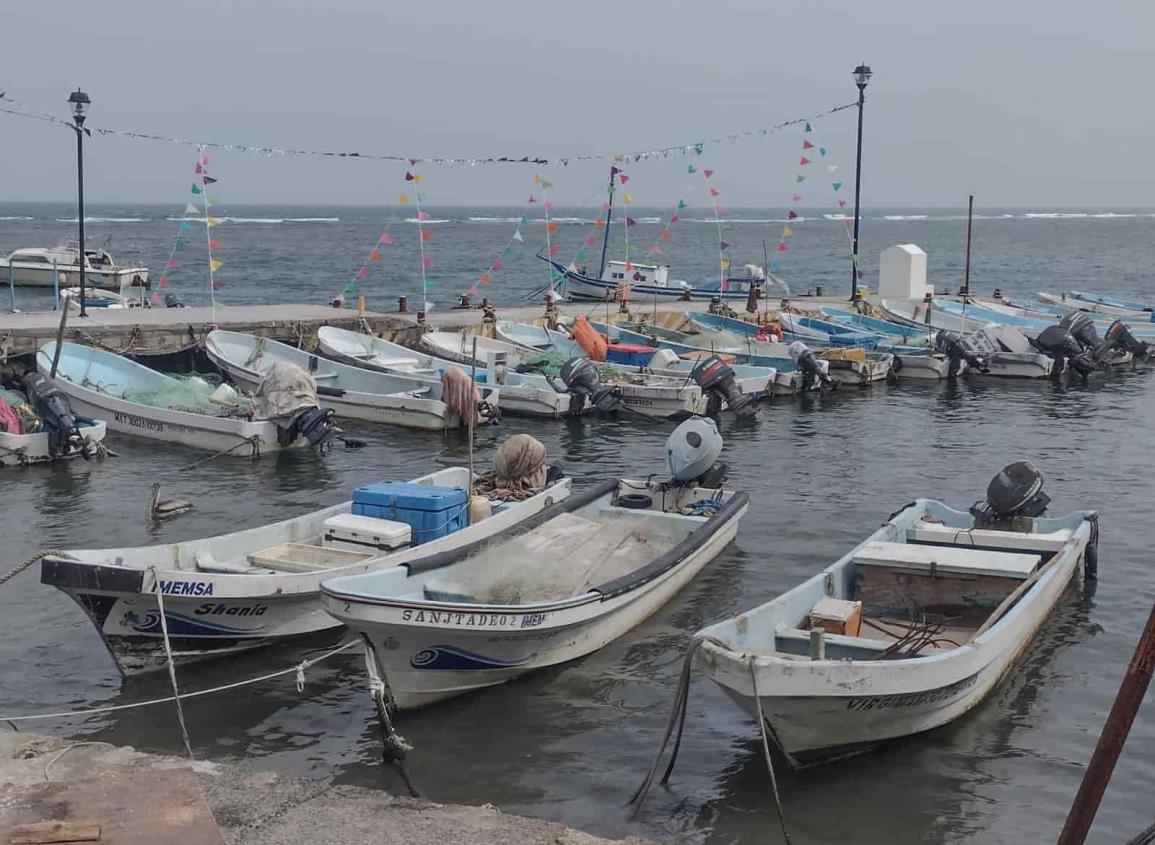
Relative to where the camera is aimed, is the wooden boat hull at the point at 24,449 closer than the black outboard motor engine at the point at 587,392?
Yes

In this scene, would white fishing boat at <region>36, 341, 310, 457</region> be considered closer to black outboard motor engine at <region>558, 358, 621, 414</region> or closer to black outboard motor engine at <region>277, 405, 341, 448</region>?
black outboard motor engine at <region>277, 405, 341, 448</region>

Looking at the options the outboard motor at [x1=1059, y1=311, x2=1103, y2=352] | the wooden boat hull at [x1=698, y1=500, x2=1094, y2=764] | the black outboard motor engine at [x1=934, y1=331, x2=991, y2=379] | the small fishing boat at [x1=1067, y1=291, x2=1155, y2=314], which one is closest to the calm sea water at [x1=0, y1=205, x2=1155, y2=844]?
the wooden boat hull at [x1=698, y1=500, x2=1094, y2=764]

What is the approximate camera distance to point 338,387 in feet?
88.0

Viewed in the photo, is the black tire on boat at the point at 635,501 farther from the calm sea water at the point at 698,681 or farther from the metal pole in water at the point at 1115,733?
the metal pole in water at the point at 1115,733

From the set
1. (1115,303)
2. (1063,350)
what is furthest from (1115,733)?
(1115,303)

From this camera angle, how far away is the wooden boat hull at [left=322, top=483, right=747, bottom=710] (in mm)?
10133

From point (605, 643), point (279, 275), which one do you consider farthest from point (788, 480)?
point (279, 275)

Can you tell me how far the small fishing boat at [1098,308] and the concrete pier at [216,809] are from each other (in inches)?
1457

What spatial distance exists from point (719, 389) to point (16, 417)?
13433 mm

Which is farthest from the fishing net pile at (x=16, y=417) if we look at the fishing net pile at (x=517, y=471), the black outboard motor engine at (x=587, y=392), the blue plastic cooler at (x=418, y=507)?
the blue plastic cooler at (x=418, y=507)

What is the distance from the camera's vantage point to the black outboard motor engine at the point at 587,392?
25625 mm

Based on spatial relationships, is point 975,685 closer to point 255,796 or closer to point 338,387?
point 255,796

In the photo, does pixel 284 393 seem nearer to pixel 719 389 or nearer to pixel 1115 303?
pixel 719 389

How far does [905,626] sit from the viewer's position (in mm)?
11859
